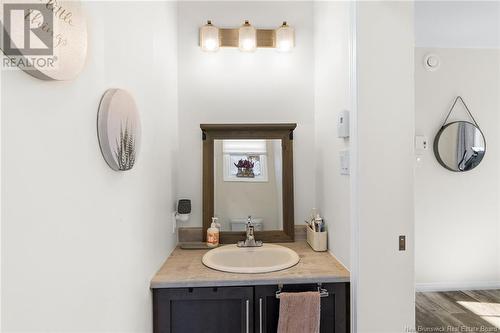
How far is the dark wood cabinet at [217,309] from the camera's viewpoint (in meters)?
1.35

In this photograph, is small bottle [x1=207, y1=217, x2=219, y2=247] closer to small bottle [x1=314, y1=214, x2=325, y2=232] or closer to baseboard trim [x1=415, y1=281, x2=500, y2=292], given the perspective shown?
small bottle [x1=314, y1=214, x2=325, y2=232]

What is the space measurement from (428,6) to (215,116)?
1.79 meters

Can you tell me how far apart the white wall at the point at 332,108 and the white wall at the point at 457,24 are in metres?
0.97

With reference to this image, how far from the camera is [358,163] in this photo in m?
1.29

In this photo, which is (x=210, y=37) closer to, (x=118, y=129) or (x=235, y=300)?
(x=118, y=129)

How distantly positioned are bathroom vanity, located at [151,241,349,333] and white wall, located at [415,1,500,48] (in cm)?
213

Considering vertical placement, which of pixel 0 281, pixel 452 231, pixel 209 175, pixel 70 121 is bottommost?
pixel 452 231

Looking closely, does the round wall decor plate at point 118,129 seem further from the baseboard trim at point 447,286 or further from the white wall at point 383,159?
the baseboard trim at point 447,286

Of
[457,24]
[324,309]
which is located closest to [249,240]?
[324,309]

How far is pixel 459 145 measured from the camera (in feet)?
9.04

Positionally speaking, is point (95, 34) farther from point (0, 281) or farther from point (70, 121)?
point (0, 281)

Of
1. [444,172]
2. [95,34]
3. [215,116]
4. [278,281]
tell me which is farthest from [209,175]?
[444,172]

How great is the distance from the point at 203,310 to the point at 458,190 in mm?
2696

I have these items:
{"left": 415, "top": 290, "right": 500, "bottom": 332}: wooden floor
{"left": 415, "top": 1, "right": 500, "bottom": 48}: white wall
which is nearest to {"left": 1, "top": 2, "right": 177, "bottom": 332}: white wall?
{"left": 415, "top": 1, "right": 500, "bottom": 48}: white wall
